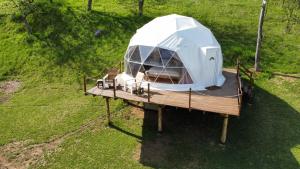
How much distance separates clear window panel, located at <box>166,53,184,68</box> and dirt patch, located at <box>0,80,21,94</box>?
11.6 meters

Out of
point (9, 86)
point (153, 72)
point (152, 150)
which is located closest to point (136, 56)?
point (153, 72)

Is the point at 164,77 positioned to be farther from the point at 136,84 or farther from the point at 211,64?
the point at 211,64

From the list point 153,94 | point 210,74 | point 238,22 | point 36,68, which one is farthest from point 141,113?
point 238,22

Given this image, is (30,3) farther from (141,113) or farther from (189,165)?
(189,165)

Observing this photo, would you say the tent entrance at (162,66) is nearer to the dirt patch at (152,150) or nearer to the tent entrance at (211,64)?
the tent entrance at (211,64)

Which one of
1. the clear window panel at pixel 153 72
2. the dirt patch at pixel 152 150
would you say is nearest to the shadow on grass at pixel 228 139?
the dirt patch at pixel 152 150

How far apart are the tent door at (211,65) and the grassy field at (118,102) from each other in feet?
7.19

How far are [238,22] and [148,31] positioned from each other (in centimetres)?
1375

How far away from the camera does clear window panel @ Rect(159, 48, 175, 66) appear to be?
21422 mm

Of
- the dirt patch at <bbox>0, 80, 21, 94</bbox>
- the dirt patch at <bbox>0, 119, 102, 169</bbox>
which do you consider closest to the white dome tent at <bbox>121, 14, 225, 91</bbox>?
the dirt patch at <bbox>0, 119, 102, 169</bbox>

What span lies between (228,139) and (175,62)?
16.7 ft

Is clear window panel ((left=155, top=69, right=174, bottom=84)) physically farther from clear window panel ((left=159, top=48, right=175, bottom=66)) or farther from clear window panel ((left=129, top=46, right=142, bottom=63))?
clear window panel ((left=129, top=46, right=142, bottom=63))

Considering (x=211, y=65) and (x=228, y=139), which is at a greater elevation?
(x=211, y=65)

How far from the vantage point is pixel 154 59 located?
71.7 feet
